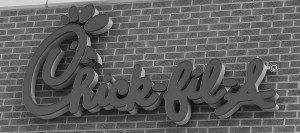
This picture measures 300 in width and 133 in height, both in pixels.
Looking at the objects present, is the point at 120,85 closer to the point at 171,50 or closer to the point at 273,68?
the point at 171,50

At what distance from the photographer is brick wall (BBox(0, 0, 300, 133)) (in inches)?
411

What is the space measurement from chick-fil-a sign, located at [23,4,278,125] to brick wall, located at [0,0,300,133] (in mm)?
139

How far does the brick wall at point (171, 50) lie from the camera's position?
34.2 feet

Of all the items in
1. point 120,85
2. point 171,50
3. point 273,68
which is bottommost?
point 120,85

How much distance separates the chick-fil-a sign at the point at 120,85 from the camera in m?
10.4

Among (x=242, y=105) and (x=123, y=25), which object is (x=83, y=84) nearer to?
(x=123, y=25)

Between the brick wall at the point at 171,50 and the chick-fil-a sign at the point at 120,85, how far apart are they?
5.5 inches

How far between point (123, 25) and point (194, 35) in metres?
0.94

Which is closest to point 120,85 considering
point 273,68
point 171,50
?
→ point 171,50

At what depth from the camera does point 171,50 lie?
36.4ft

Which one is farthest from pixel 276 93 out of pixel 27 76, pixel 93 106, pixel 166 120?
pixel 27 76

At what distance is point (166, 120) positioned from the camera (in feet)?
35.3

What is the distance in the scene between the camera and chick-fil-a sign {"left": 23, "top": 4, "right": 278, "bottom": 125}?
1037 cm

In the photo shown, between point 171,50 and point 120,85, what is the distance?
0.71 m
